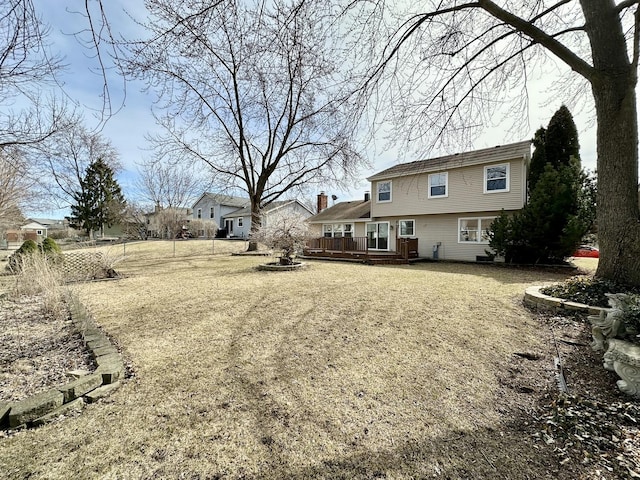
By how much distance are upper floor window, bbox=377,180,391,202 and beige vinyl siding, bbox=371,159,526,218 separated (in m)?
0.30

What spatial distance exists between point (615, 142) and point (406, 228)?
469 inches

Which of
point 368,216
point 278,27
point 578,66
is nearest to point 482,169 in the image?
point 368,216

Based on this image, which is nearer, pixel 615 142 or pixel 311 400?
pixel 311 400

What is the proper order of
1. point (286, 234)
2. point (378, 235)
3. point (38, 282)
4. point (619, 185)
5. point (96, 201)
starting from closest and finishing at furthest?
point (619, 185) → point (38, 282) → point (286, 234) → point (378, 235) → point (96, 201)

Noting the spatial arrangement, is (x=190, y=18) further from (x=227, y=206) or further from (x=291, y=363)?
(x=227, y=206)

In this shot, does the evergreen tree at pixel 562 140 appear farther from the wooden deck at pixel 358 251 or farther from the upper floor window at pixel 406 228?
the wooden deck at pixel 358 251

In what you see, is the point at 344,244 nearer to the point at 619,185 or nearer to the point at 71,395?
the point at 619,185

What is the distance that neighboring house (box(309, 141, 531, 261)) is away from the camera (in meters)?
13.1

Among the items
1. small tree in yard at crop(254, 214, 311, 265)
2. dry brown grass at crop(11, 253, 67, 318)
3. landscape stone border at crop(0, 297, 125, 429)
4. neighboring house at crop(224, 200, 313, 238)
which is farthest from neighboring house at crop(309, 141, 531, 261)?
neighboring house at crop(224, 200, 313, 238)

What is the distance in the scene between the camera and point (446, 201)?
48.7 ft

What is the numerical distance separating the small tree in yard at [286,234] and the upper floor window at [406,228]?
783cm

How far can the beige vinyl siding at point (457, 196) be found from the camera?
12.8m

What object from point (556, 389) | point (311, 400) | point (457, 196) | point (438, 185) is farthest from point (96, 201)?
point (556, 389)

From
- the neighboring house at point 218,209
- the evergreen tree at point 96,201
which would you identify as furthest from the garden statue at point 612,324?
the evergreen tree at point 96,201
